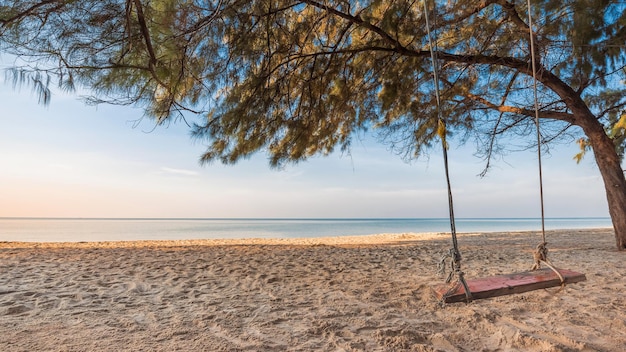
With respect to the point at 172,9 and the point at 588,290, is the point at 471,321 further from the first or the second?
the point at 172,9

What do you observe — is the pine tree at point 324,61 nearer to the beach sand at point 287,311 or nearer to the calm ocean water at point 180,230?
the beach sand at point 287,311

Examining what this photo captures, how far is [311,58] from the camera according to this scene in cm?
433

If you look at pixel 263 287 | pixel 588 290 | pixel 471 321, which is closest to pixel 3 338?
pixel 263 287

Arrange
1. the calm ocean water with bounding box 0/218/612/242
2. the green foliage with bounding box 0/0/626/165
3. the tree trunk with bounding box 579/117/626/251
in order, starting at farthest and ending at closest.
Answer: the calm ocean water with bounding box 0/218/612/242 → the tree trunk with bounding box 579/117/626/251 → the green foliage with bounding box 0/0/626/165

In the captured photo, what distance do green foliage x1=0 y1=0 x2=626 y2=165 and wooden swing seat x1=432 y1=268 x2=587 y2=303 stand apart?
7.85 feet

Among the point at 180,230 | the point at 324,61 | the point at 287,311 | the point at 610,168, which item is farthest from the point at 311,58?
the point at 180,230

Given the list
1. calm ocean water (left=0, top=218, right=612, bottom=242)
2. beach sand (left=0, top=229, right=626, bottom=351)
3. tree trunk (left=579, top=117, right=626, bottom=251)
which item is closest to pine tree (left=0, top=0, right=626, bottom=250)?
tree trunk (left=579, top=117, right=626, bottom=251)

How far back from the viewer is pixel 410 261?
4.57 metres

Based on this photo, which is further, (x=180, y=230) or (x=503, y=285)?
(x=180, y=230)

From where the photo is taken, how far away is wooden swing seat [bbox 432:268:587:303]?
171 cm

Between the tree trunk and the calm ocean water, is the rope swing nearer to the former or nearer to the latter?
the tree trunk

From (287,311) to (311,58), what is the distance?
9.88ft

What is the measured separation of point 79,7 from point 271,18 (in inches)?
66.9

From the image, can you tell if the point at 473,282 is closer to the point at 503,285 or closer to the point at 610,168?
the point at 503,285
